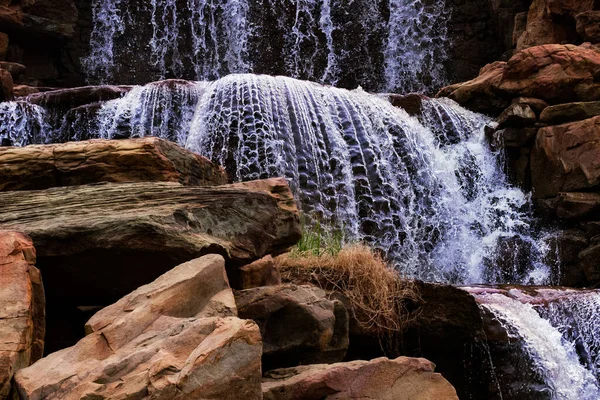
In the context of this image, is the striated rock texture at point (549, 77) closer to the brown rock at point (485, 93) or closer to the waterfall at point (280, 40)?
the brown rock at point (485, 93)

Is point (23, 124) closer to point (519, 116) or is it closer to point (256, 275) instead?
point (256, 275)

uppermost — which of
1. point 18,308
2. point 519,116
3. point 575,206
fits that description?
point 519,116

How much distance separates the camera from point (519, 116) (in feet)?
29.4

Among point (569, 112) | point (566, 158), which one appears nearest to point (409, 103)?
point (569, 112)

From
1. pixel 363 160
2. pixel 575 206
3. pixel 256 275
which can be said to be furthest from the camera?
pixel 363 160

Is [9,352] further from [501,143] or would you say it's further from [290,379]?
[501,143]

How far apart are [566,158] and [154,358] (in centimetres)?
684

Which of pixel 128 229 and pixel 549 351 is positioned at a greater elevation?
pixel 128 229

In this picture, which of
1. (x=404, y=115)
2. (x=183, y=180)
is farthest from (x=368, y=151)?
(x=183, y=180)

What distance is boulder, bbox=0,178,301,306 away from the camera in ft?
10.5

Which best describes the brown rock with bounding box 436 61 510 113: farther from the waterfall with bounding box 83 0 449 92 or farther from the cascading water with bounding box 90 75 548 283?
the waterfall with bounding box 83 0 449 92

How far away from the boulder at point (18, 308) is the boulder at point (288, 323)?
0.96m

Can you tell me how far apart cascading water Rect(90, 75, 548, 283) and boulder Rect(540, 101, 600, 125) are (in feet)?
2.72

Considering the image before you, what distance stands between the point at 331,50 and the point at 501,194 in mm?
5940
